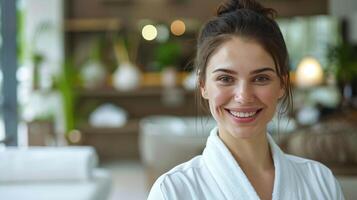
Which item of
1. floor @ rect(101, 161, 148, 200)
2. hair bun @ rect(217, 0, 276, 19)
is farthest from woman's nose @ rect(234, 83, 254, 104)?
floor @ rect(101, 161, 148, 200)

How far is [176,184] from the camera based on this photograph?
1.02 m

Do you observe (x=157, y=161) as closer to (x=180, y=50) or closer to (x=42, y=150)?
(x=42, y=150)

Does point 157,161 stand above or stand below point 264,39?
below

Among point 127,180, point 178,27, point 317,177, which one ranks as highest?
point 178,27

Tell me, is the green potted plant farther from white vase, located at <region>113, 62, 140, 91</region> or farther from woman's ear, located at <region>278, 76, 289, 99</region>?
woman's ear, located at <region>278, 76, 289, 99</region>

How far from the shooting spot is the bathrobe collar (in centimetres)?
106

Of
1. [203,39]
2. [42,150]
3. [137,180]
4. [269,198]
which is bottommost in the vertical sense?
[137,180]

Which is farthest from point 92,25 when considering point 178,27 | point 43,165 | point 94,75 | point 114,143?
point 43,165

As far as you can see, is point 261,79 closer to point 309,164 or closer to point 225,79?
point 225,79

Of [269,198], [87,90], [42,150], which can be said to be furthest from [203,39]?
[87,90]

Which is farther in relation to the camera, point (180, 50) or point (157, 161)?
point (180, 50)

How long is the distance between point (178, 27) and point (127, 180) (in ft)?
7.25

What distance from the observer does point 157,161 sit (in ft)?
11.2

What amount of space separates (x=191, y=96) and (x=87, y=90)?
4.33ft
